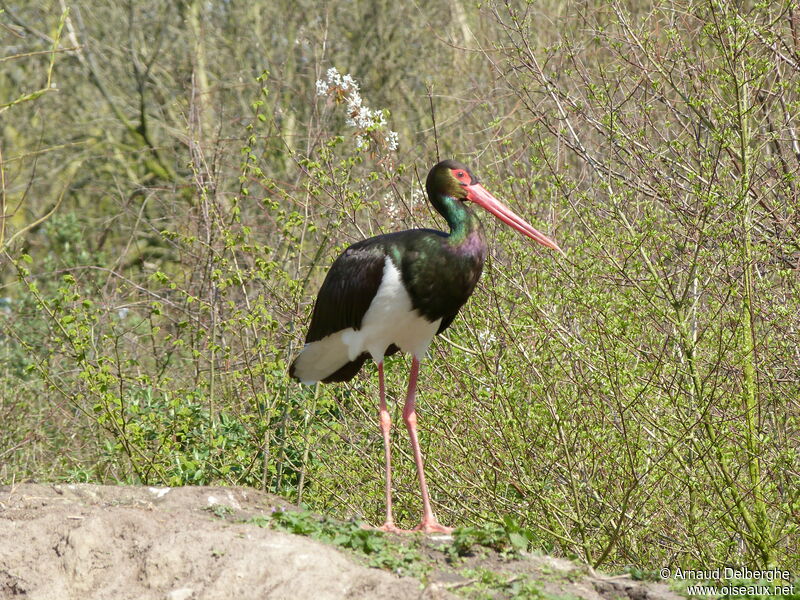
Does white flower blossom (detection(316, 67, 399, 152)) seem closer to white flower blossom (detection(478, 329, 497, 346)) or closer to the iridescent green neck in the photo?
the iridescent green neck

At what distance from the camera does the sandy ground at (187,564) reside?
14.1 feet

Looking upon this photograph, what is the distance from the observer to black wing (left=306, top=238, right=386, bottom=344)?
238 inches

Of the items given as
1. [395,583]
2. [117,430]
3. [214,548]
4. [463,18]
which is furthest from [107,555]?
[463,18]

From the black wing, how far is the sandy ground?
1415 mm

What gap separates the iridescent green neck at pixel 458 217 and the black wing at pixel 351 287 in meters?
0.38

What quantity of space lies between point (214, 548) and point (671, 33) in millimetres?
3514

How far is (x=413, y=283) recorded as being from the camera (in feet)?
19.4

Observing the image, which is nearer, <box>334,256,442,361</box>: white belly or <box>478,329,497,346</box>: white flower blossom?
<box>334,256,442,361</box>: white belly

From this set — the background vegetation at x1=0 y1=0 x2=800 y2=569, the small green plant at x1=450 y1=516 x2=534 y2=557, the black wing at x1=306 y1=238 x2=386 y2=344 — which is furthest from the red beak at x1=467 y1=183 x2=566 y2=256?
the small green plant at x1=450 y1=516 x2=534 y2=557

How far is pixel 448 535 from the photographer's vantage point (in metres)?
5.45

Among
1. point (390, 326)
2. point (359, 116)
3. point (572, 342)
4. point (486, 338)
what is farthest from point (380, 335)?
point (359, 116)

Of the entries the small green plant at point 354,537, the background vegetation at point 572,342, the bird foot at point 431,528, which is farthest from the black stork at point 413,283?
the small green plant at point 354,537

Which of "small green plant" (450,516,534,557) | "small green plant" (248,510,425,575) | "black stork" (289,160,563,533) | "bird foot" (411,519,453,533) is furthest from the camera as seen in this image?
"black stork" (289,160,563,533)

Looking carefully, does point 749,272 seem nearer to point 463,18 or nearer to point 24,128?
point 463,18
